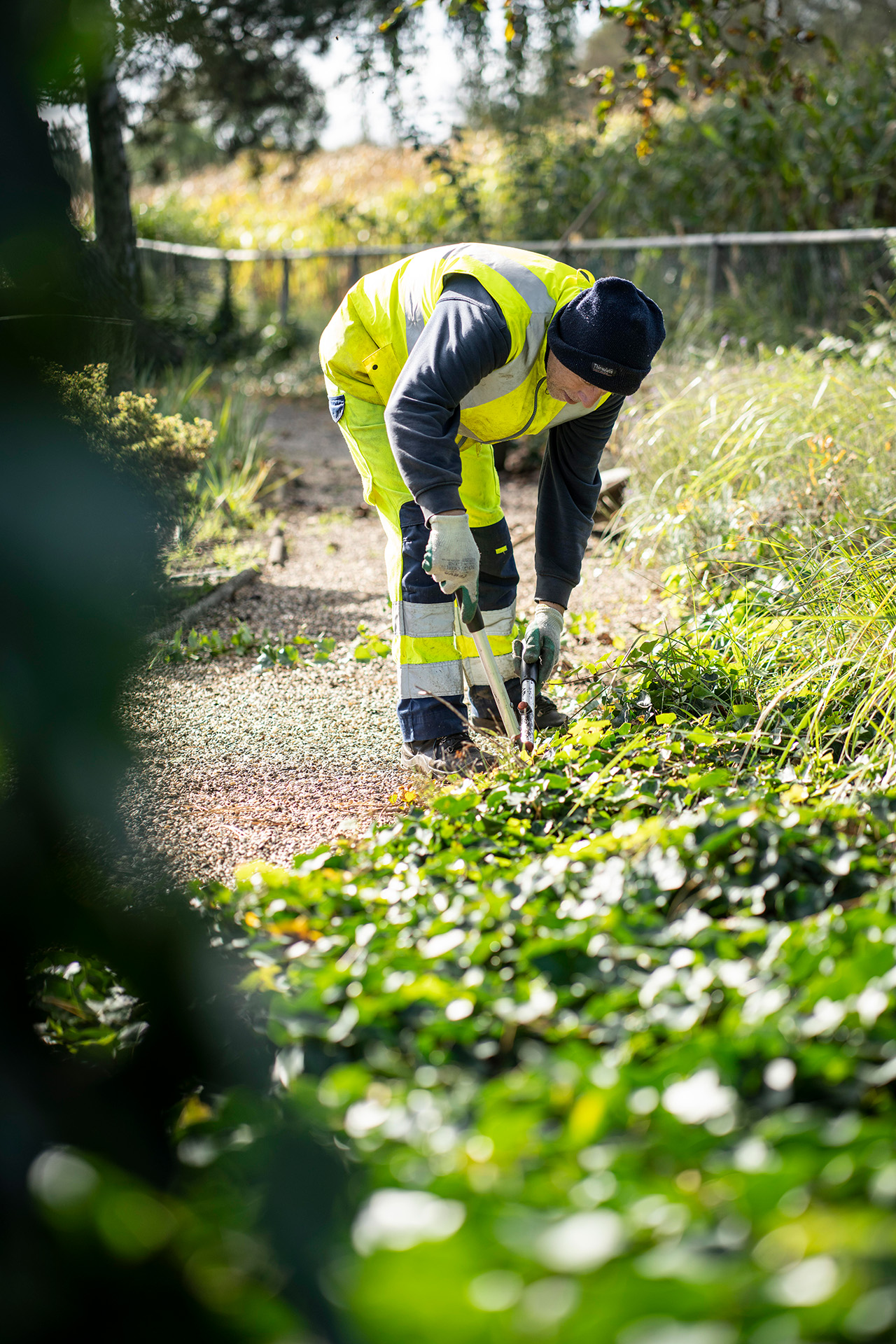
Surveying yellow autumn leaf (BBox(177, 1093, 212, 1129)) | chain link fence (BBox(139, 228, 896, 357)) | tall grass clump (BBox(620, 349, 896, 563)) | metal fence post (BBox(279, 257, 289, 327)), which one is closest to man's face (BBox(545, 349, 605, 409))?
tall grass clump (BBox(620, 349, 896, 563))

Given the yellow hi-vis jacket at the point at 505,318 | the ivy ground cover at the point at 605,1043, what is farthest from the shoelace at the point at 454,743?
the yellow hi-vis jacket at the point at 505,318

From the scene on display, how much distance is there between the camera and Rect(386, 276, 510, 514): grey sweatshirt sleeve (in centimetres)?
236

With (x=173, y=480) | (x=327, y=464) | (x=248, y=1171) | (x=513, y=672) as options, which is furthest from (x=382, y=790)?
(x=327, y=464)

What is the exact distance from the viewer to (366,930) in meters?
1.55

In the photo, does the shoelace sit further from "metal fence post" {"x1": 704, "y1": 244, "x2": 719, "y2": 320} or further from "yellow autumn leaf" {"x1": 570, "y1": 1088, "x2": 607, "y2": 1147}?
"metal fence post" {"x1": 704, "y1": 244, "x2": 719, "y2": 320}

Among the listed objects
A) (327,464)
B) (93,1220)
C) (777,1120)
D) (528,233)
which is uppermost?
(528,233)

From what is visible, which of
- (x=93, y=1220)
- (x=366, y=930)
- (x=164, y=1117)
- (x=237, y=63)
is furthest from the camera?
(x=237, y=63)

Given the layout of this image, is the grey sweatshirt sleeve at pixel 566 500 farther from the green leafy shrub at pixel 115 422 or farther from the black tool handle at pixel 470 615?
the green leafy shrub at pixel 115 422

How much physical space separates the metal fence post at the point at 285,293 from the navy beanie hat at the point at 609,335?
1001 centimetres

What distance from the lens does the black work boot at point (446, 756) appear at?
2631 mm

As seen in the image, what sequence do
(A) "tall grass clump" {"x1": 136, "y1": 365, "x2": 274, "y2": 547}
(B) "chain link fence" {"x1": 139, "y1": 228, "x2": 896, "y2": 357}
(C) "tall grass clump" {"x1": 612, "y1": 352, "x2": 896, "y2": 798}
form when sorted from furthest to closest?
(B) "chain link fence" {"x1": 139, "y1": 228, "x2": 896, "y2": 357} < (A) "tall grass clump" {"x1": 136, "y1": 365, "x2": 274, "y2": 547} < (C) "tall grass clump" {"x1": 612, "y1": 352, "x2": 896, "y2": 798}

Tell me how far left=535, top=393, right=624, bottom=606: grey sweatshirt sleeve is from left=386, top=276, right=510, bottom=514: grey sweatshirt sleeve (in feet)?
1.74

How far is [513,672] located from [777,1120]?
2.07 m

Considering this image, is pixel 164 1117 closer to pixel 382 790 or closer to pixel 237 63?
pixel 382 790
